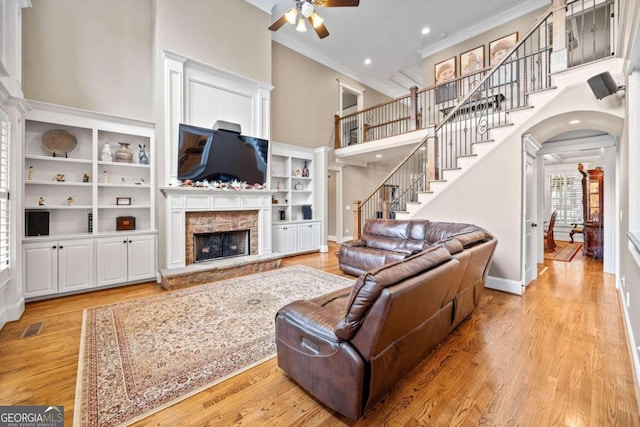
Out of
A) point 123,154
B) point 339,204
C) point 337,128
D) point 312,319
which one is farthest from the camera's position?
point 339,204

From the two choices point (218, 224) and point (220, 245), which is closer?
point (218, 224)

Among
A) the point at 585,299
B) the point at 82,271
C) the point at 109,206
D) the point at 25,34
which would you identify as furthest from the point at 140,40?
the point at 585,299

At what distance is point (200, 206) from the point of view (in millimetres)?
4668

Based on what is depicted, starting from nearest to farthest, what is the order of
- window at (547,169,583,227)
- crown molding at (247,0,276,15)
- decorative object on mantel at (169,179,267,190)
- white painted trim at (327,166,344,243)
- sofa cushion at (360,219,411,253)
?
decorative object on mantel at (169,179,267,190) → sofa cushion at (360,219,411,253) → crown molding at (247,0,276,15) → white painted trim at (327,166,344,243) → window at (547,169,583,227)

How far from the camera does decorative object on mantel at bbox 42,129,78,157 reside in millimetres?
3822

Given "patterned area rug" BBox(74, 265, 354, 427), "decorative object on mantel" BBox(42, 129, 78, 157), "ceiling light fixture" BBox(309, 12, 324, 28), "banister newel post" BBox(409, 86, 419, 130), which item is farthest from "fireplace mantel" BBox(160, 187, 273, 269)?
"banister newel post" BBox(409, 86, 419, 130)

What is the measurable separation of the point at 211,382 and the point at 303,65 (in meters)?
7.57

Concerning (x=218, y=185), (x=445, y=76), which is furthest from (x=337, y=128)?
(x=218, y=185)

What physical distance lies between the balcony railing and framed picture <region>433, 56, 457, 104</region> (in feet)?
0.09

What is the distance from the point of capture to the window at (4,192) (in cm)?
265

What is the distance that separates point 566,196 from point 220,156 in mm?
10992

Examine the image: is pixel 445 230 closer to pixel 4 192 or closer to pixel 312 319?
pixel 312 319

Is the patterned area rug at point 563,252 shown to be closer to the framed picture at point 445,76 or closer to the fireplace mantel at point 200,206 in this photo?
the framed picture at point 445,76

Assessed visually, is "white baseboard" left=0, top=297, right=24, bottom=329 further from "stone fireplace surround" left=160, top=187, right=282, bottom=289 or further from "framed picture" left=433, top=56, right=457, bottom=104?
"framed picture" left=433, top=56, right=457, bottom=104
